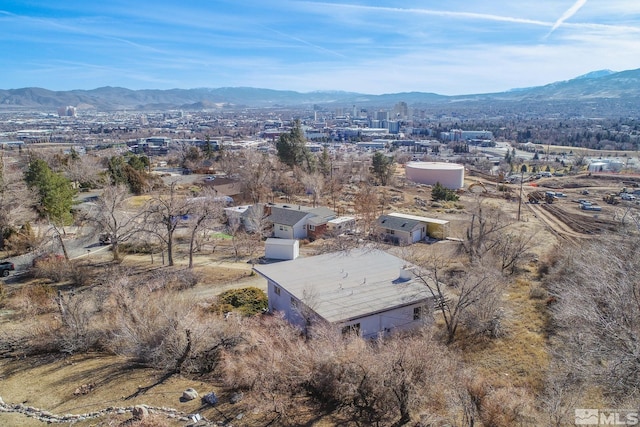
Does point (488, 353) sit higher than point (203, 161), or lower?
lower

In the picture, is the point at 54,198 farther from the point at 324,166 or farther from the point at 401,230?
the point at 324,166

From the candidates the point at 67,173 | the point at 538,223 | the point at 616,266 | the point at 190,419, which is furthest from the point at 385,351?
the point at 67,173

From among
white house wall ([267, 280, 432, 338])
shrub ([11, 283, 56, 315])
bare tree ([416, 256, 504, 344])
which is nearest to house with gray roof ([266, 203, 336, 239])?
white house wall ([267, 280, 432, 338])

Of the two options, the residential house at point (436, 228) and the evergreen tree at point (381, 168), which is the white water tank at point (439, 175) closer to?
the evergreen tree at point (381, 168)

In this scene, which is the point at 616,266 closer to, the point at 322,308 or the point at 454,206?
the point at 322,308

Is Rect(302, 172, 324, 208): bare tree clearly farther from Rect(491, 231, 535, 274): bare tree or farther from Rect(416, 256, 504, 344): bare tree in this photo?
Rect(416, 256, 504, 344): bare tree

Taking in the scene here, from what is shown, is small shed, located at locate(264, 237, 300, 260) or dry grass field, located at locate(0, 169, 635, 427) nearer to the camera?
dry grass field, located at locate(0, 169, 635, 427)

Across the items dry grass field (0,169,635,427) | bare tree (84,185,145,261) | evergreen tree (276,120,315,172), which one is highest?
evergreen tree (276,120,315,172)
